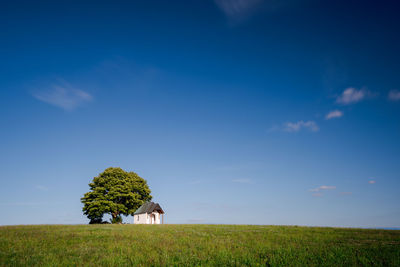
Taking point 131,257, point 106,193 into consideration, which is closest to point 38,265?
point 131,257

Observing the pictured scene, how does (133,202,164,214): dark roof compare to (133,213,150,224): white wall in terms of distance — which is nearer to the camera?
(133,213,150,224): white wall

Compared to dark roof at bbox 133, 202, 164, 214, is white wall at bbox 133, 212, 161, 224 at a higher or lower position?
lower

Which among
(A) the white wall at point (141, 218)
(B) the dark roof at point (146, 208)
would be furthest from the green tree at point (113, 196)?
(A) the white wall at point (141, 218)

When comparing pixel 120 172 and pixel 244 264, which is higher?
pixel 120 172

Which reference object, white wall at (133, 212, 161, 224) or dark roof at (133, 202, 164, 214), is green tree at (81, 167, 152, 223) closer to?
dark roof at (133, 202, 164, 214)

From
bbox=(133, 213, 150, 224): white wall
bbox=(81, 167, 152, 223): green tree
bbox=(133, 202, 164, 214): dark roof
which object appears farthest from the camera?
bbox=(133, 202, 164, 214): dark roof

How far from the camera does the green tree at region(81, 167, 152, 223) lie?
4369cm

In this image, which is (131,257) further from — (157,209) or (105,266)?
(157,209)

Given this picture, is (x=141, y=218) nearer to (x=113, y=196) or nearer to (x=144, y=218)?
(x=144, y=218)

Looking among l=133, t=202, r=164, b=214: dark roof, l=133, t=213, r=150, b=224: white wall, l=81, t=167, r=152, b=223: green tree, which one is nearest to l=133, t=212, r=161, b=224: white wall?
l=133, t=213, r=150, b=224: white wall

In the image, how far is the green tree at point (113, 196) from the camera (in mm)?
43688

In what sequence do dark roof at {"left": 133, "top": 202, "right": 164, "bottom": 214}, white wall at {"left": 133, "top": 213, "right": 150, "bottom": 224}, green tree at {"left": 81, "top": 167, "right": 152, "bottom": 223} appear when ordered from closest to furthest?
green tree at {"left": 81, "top": 167, "right": 152, "bottom": 223}
white wall at {"left": 133, "top": 213, "right": 150, "bottom": 224}
dark roof at {"left": 133, "top": 202, "right": 164, "bottom": 214}

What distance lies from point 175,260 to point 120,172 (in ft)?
144

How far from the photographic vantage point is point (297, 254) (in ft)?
27.7
